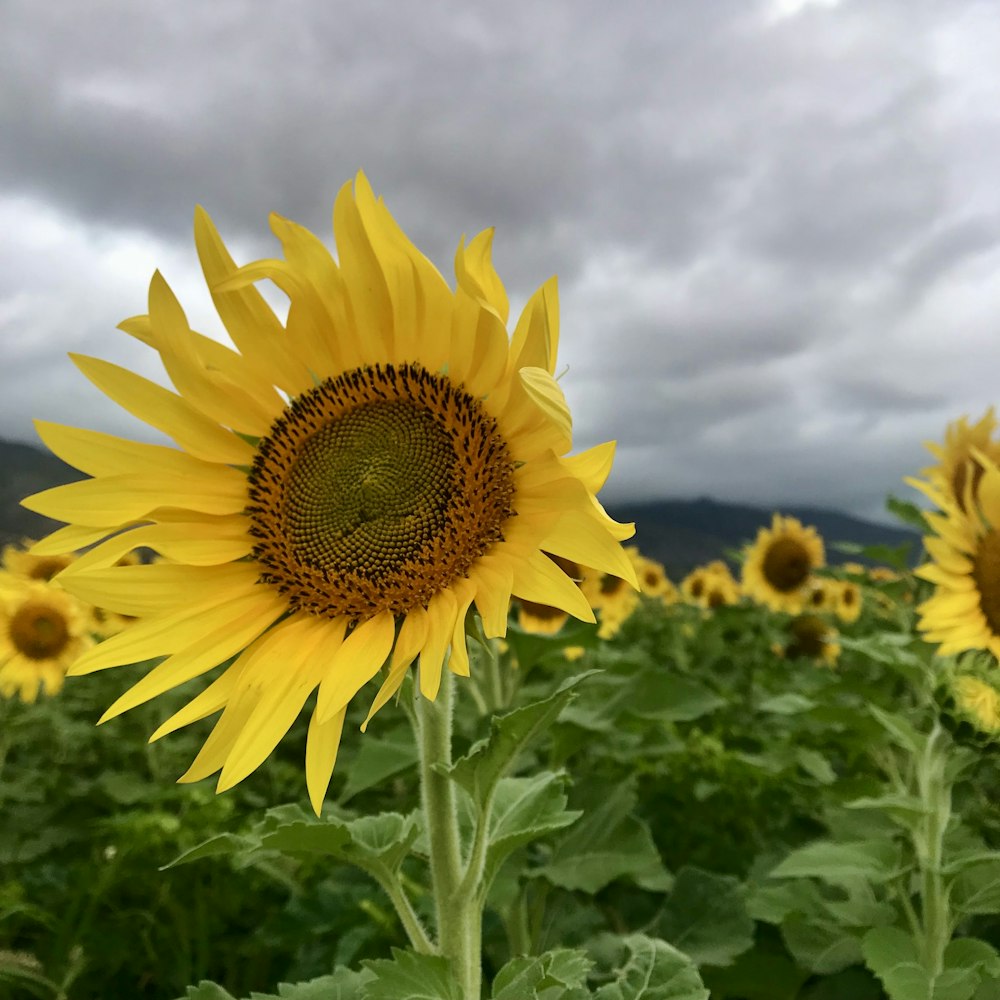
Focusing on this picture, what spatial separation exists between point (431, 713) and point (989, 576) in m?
2.48

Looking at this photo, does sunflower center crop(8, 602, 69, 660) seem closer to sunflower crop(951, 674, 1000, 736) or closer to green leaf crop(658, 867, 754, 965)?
green leaf crop(658, 867, 754, 965)

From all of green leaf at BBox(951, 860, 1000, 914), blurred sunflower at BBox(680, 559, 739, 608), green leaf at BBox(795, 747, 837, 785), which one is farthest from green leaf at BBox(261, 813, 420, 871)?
blurred sunflower at BBox(680, 559, 739, 608)

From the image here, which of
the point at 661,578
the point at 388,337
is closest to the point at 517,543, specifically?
the point at 388,337

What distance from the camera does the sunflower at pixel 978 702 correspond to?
8.21 feet

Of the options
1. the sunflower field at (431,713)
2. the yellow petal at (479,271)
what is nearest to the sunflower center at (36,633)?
the sunflower field at (431,713)

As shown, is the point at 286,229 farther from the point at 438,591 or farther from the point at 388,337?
the point at 438,591

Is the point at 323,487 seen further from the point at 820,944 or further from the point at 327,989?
the point at 820,944

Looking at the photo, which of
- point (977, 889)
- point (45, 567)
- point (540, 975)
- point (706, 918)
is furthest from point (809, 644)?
point (540, 975)

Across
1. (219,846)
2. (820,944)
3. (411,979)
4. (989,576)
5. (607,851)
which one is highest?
(989,576)

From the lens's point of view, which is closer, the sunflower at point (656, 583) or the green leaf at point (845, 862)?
the green leaf at point (845, 862)

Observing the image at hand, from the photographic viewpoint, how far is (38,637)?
5441 mm

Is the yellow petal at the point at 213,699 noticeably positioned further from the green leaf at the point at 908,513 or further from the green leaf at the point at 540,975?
the green leaf at the point at 908,513

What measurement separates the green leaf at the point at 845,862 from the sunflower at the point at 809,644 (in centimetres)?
560

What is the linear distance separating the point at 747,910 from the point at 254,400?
211 cm
